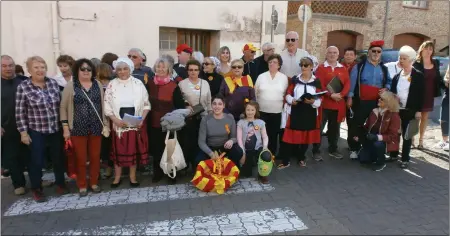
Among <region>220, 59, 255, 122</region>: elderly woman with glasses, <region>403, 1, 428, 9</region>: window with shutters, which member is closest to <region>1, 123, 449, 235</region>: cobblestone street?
<region>220, 59, 255, 122</region>: elderly woman with glasses

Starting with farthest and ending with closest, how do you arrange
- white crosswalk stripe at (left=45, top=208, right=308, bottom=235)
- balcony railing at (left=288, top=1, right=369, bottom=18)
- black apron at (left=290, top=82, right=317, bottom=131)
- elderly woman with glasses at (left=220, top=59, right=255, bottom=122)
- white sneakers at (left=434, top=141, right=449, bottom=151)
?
1. balcony railing at (left=288, top=1, right=369, bottom=18)
2. white sneakers at (left=434, top=141, right=449, bottom=151)
3. black apron at (left=290, top=82, right=317, bottom=131)
4. elderly woman with glasses at (left=220, top=59, right=255, bottom=122)
5. white crosswalk stripe at (left=45, top=208, right=308, bottom=235)

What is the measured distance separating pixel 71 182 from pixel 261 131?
2767 mm

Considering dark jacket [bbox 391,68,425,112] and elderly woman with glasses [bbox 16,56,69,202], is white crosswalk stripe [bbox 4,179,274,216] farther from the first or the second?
dark jacket [bbox 391,68,425,112]

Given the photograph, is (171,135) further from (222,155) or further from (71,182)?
(71,182)

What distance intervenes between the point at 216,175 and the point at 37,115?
227 centimetres

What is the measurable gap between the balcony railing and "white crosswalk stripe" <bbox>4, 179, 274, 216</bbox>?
1358 centimetres

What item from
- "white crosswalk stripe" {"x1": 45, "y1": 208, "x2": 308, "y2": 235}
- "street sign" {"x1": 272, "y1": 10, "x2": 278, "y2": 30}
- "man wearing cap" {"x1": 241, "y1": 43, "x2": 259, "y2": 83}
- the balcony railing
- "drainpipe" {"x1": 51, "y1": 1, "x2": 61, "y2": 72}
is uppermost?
the balcony railing

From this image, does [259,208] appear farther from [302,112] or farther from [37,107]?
[37,107]

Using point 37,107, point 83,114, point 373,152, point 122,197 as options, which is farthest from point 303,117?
point 37,107

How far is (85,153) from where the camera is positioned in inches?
166

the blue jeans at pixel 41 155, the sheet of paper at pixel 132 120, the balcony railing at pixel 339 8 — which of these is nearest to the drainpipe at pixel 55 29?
the blue jeans at pixel 41 155

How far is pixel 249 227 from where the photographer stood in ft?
11.3

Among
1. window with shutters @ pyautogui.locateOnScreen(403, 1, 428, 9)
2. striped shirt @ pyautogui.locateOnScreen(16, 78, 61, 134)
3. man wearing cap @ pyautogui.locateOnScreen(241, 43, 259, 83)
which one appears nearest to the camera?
striped shirt @ pyautogui.locateOnScreen(16, 78, 61, 134)

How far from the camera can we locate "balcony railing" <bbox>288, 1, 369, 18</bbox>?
16375 millimetres
